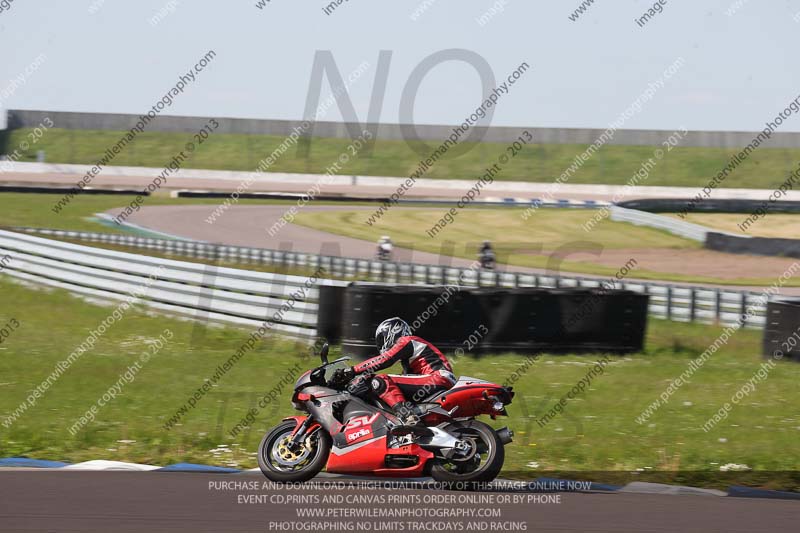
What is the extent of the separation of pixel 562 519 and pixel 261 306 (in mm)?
10747

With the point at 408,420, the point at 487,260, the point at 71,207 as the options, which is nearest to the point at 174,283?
the point at 408,420

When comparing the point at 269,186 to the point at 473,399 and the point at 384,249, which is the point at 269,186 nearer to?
the point at 384,249

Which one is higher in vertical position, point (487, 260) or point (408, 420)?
point (487, 260)

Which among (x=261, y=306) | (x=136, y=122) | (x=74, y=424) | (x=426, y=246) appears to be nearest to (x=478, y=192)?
(x=426, y=246)

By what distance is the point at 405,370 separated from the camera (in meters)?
8.29

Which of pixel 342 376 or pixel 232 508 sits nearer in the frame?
pixel 232 508

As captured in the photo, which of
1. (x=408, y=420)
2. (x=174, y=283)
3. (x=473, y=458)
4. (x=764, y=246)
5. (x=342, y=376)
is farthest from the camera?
(x=764, y=246)

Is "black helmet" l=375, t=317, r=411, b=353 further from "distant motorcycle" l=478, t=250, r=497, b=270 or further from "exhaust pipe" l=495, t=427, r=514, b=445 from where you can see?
"distant motorcycle" l=478, t=250, r=497, b=270

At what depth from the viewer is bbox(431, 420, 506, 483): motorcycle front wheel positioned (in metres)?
7.58

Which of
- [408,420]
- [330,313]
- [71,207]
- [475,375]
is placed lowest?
[408,420]

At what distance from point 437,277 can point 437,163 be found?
49.6m

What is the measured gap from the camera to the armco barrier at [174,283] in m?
16.4

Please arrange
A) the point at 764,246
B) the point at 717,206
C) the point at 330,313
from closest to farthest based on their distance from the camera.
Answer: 1. the point at 330,313
2. the point at 764,246
3. the point at 717,206

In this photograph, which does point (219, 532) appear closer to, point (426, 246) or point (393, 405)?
point (393, 405)
